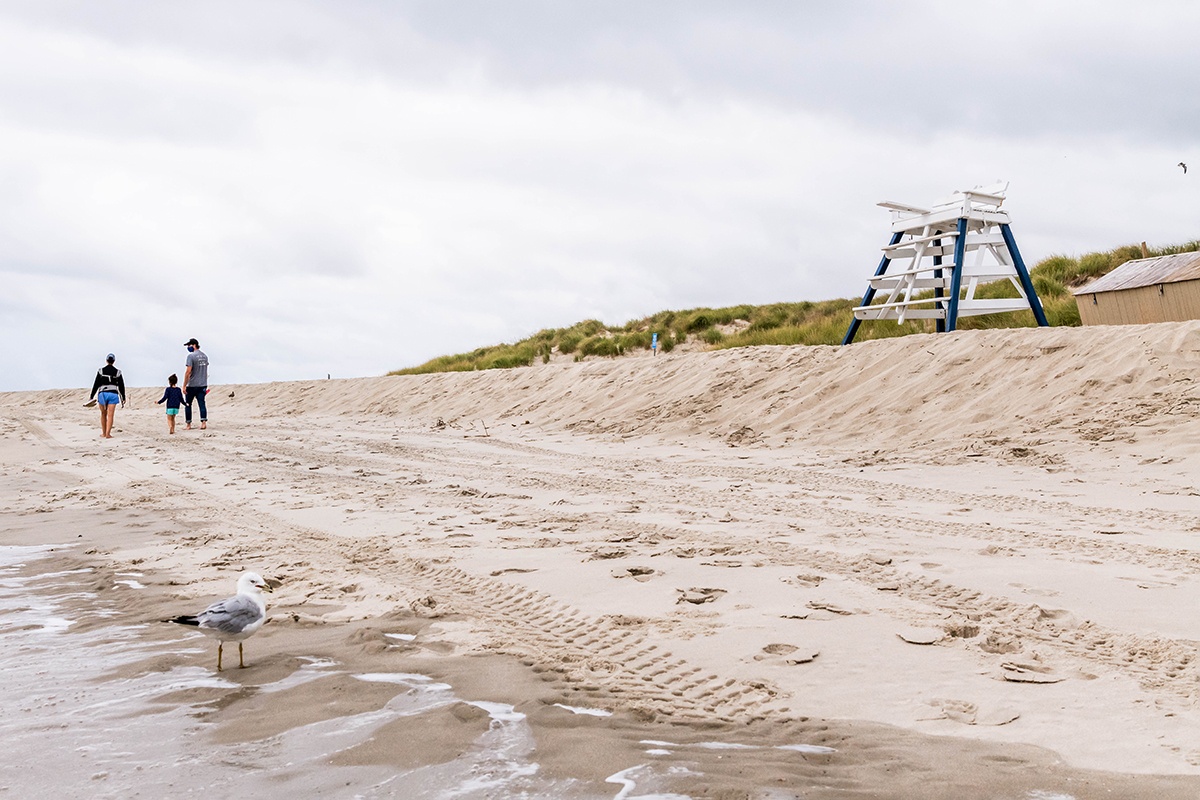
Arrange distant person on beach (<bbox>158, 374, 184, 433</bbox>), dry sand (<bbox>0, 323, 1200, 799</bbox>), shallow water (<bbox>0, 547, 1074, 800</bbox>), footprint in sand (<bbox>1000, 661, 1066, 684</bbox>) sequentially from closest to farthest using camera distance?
shallow water (<bbox>0, 547, 1074, 800</bbox>), dry sand (<bbox>0, 323, 1200, 799</bbox>), footprint in sand (<bbox>1000, 661, 1066, 684</bbox>), distant person on beach (<bbox>158, 374, 184, 433</bbox>)

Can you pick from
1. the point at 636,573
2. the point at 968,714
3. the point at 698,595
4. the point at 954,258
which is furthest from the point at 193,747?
the point at 954,258

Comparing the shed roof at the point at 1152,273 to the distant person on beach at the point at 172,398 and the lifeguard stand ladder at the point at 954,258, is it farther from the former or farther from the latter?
the distant person on beach at the point at 172,398

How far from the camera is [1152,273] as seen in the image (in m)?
14.1

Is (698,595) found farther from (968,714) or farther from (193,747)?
(193,747)

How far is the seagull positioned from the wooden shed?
44.6 feet

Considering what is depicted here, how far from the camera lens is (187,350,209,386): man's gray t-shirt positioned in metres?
18.5

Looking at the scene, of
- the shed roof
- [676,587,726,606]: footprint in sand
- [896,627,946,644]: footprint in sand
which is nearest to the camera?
[896,627,946,644]: footprint in sand

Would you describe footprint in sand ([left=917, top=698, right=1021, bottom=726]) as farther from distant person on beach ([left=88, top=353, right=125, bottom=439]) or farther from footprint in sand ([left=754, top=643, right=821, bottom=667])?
distant person on beach ([left=88, top=353, right=125, bottom=439])

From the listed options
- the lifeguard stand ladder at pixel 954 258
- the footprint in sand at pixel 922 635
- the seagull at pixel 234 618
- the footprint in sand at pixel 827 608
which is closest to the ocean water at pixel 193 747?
the seagull at pixel 234 618

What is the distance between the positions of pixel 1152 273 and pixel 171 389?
17.5 m

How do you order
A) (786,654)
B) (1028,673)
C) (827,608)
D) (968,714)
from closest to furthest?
(968,714) < (1028,673) < (786,654) < (827,608)

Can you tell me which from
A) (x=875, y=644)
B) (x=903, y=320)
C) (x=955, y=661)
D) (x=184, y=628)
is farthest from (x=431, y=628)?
(x=903, y=320)

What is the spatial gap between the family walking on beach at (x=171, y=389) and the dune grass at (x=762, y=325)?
25.1 ft

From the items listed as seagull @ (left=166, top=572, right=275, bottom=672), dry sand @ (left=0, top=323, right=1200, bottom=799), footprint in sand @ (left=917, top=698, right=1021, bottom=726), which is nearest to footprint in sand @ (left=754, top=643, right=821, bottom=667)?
dry sand @ (left=0, top=323, right=1200, bottom=799)
